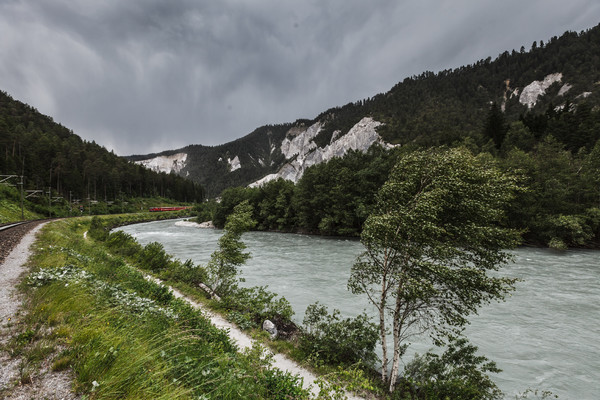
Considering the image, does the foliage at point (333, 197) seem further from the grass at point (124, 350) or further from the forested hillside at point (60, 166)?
the forested hillside at point (60, 166)

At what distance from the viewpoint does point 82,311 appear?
Result: 5879mm

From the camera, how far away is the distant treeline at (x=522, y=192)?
32.5 meters

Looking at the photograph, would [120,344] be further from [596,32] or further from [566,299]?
[596,32]

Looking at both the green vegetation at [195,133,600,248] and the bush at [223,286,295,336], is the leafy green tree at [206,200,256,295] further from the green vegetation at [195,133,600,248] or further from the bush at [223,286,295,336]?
the green vegetation at [195,133,600,248]

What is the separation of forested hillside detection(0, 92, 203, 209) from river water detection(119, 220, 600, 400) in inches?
3402

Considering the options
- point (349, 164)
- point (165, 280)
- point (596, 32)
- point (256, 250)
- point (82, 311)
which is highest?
point (596, 32)

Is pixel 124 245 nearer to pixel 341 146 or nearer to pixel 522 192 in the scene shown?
pixel 522 192

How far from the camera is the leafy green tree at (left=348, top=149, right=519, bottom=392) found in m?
6.75

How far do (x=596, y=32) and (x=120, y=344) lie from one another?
238654 mm

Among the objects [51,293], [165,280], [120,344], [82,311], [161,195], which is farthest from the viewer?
[161,195]

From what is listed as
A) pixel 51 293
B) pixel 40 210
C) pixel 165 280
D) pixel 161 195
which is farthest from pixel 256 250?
pixel 161 195

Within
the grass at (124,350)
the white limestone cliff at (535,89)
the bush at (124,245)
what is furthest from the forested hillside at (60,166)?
the white limestone cliff at (535,89)

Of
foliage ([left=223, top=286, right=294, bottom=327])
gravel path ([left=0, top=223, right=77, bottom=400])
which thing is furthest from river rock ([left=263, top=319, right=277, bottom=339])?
gravel path ([left=0, top=223, right=77, bottom=400])

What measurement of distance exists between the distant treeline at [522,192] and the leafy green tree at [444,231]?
590cm
